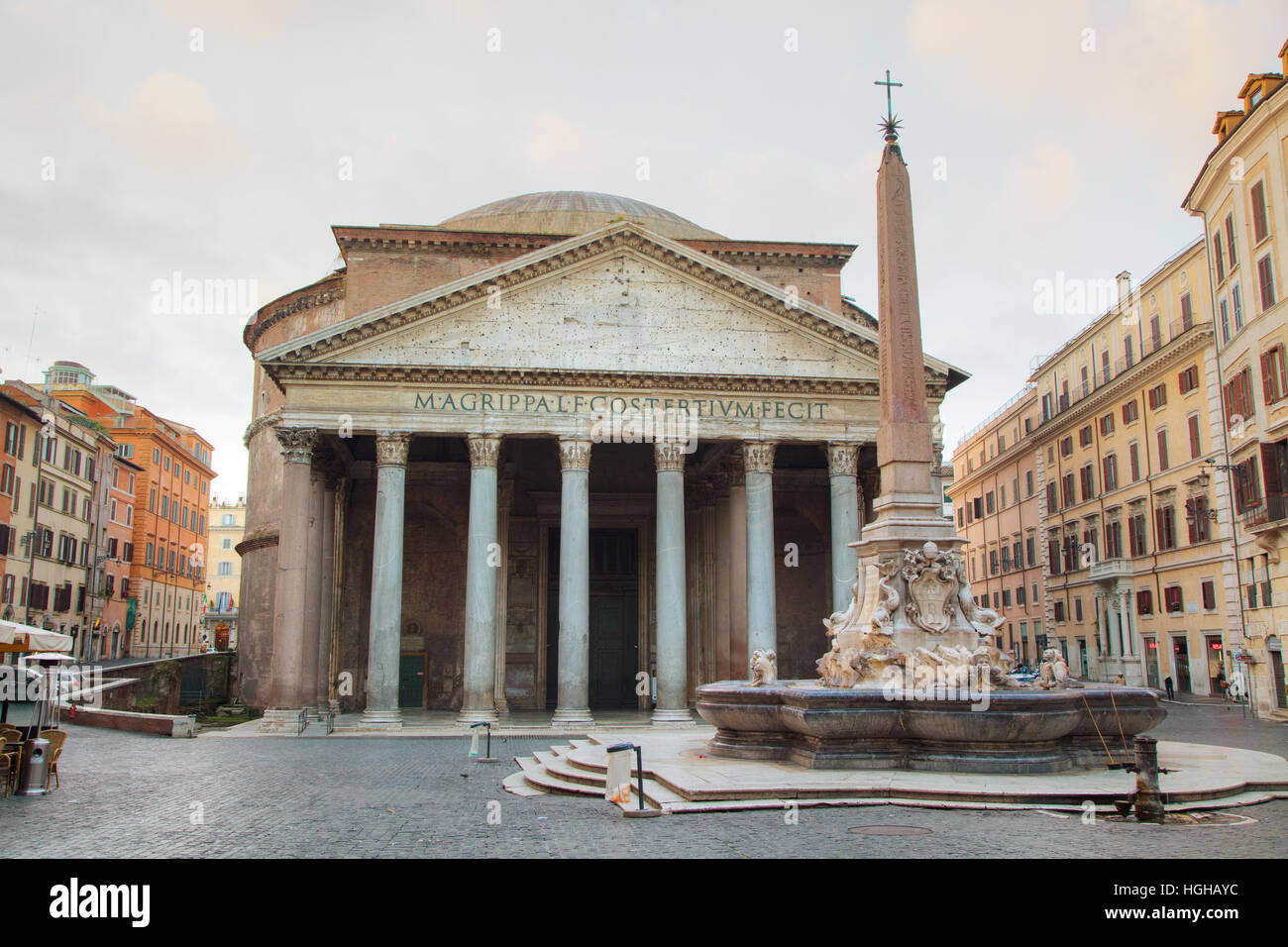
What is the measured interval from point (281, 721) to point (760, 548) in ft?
38.1

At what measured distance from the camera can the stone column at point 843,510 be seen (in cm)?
2539

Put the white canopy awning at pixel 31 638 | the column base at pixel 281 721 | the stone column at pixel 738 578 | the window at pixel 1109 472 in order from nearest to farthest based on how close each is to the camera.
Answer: the white canopy awning at pixel 31 638 → the column base at pixel 281 721 → the stone column at pixel 738 578 → the window at pixel 1109 472

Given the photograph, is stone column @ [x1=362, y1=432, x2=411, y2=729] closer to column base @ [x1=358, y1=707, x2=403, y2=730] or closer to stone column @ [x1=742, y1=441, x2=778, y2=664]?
column base @ [x1=358, y1=707, x2=403, y2=730]

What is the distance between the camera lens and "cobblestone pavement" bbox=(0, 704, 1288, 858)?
7938mm

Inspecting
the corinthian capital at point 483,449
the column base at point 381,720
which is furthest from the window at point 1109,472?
the column base at point 381,720

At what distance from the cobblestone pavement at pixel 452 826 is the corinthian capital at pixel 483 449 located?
10720 mm

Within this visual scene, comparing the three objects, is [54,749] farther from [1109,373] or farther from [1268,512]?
[1109,373]

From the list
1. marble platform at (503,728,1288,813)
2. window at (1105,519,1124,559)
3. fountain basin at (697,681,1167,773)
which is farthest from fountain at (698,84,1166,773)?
window at (1105,519,1124,559)

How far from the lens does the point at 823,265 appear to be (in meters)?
33.8

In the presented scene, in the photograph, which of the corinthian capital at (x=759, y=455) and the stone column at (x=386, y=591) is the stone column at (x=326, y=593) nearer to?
the stone column at (x=386, y=591)

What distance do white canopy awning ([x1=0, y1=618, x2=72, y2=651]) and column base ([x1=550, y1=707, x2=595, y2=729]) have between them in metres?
11.5

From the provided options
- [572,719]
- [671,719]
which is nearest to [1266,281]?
[671,719]

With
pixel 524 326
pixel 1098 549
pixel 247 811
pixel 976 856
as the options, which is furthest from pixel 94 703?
pixel 1098 549

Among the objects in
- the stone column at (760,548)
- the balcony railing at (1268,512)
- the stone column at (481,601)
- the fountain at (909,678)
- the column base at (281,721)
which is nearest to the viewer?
the fountain at (909,678)
